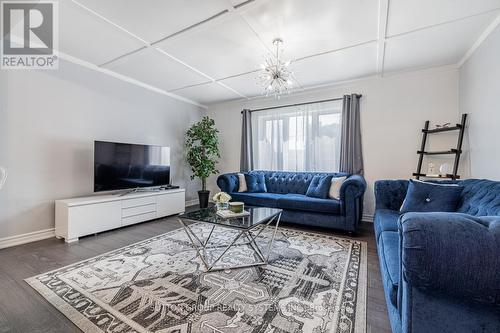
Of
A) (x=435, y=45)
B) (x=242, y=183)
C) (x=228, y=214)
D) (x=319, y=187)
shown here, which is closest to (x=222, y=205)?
(x=228, y=214)

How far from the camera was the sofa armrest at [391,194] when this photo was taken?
2.74m

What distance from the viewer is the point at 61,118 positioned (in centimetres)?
311

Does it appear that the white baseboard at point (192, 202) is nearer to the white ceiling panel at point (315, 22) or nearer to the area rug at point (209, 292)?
the area rug at point (209, 292)

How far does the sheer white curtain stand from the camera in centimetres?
414

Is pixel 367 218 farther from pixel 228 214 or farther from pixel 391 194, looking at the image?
pixel 228 214

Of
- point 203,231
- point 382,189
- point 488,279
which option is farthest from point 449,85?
point 203,231

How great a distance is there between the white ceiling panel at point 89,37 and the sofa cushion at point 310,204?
2.97 metres

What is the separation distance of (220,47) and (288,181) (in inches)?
99.2

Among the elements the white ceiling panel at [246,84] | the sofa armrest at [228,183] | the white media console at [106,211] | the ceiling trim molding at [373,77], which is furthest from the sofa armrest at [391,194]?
the white media console at [106,211]

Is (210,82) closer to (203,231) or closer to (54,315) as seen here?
(203,231)

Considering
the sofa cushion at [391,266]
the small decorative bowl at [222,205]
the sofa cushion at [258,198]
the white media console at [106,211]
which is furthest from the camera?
the sofa cushion at [258,198]

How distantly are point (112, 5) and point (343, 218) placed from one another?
3584 mm

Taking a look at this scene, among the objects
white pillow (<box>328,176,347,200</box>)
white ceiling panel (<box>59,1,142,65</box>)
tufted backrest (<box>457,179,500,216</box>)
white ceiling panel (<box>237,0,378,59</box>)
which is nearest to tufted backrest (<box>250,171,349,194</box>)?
white pillow (<box>328,176,347,200</box>)

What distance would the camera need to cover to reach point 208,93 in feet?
15.4
